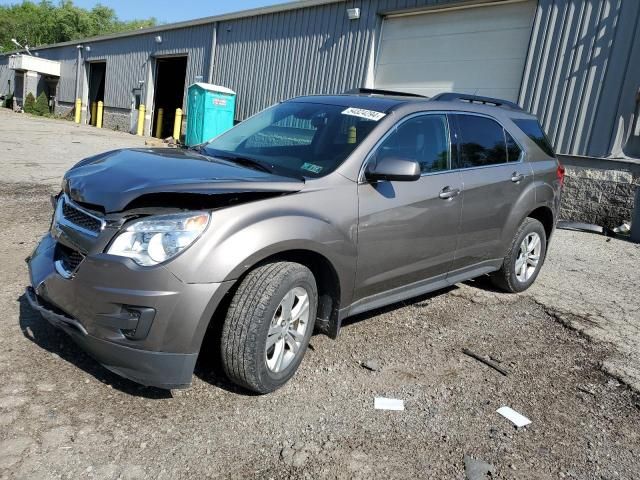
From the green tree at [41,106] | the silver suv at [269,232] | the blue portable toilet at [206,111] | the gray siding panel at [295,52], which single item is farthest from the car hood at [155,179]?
the green tree at [41,106]

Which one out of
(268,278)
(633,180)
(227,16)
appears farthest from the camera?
(227,16)

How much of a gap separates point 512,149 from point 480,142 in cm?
56

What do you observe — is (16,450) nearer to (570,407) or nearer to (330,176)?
(330,176)

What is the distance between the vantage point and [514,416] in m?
3.15

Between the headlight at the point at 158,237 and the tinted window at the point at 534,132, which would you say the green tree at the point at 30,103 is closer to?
the tinted window at the point at 534,132

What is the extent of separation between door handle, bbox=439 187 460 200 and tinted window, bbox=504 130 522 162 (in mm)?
1064

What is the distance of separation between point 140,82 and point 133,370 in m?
23.9

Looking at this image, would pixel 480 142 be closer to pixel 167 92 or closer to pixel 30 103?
pixel 167 92

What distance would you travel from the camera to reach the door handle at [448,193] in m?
3.96

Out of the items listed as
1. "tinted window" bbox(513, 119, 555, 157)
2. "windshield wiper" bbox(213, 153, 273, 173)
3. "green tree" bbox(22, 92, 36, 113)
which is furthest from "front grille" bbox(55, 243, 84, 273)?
"green tree" bbox(22, 92, 36, 113)

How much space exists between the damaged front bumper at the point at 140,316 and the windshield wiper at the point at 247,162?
1.05 m

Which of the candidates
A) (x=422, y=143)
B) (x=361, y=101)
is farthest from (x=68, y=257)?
(x=422, y=143)

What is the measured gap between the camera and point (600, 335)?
4.55 metres

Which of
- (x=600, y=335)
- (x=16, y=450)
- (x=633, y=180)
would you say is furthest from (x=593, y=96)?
(x=16, y=450)
